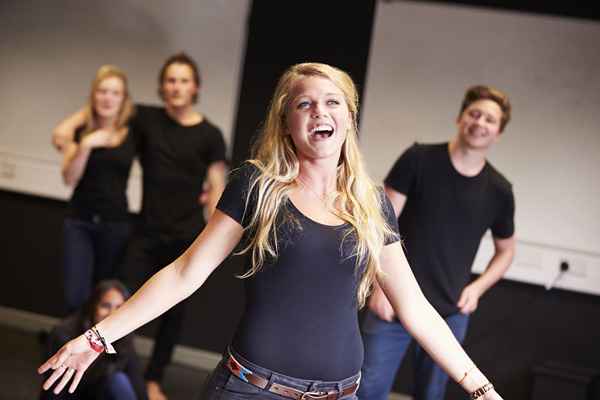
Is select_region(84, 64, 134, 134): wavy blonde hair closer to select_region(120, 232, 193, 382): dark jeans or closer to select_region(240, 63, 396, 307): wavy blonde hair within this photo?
select_region(120, 232, 193, 382): dark jeans

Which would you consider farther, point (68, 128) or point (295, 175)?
point (68, 128)

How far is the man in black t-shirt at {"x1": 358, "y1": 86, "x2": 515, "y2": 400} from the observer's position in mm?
3314

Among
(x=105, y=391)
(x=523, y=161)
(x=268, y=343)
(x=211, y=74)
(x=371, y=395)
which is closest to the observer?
(x=268, y=343)

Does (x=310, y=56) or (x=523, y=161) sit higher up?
(x=310, y=56)

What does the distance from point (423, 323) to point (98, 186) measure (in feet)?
8.27

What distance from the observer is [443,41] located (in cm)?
487

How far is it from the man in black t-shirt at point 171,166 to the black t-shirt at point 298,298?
2.27m

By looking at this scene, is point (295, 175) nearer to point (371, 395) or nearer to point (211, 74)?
point (371, 395)

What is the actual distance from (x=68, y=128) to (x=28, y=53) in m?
1.28

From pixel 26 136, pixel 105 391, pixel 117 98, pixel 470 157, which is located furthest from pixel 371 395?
pixel 26 136

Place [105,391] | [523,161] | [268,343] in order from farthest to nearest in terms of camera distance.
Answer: [523,161] < [105,391] < [268,343]

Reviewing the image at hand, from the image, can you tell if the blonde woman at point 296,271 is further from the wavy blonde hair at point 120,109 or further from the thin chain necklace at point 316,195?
the wavy blonde hair at point 120,109

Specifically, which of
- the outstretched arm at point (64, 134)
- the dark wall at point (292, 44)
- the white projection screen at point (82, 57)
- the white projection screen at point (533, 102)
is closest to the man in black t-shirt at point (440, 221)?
the white projection screen at point (533, 102)

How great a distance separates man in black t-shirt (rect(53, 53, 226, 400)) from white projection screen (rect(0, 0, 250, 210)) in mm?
758
